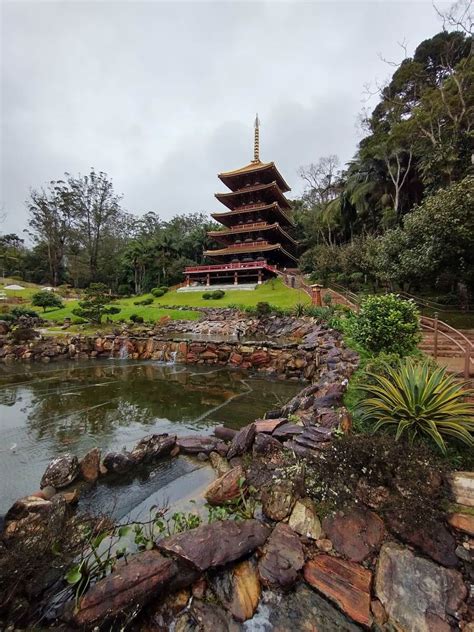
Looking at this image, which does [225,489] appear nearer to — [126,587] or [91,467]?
[126,587]

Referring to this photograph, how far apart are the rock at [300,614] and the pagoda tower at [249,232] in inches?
1043

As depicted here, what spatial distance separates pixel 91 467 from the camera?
3.45m

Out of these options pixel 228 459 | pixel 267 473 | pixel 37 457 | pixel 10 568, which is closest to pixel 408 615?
pixel 267 473

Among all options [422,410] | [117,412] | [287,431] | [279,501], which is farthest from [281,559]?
[117,412]

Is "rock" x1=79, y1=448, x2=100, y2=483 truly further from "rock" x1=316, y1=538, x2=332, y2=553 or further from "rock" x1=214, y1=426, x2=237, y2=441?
"rock" x1=316, y1=538, x2=332, y2=553

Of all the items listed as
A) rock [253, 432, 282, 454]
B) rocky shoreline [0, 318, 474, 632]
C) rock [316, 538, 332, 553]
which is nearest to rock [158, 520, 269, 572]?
rocky shoreline [0, 318, 474, 632]

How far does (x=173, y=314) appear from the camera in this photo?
20.8m

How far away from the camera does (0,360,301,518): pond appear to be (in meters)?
3.45

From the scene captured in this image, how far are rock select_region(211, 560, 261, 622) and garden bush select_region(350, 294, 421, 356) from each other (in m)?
4.55

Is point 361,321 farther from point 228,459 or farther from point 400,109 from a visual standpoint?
point 400,109

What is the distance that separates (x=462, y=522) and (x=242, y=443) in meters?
2.25

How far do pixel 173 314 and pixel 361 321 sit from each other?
16.5 metres

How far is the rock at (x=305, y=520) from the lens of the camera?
243 centimetres

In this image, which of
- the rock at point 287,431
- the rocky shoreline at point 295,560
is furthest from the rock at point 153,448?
the rock at point 287,431
